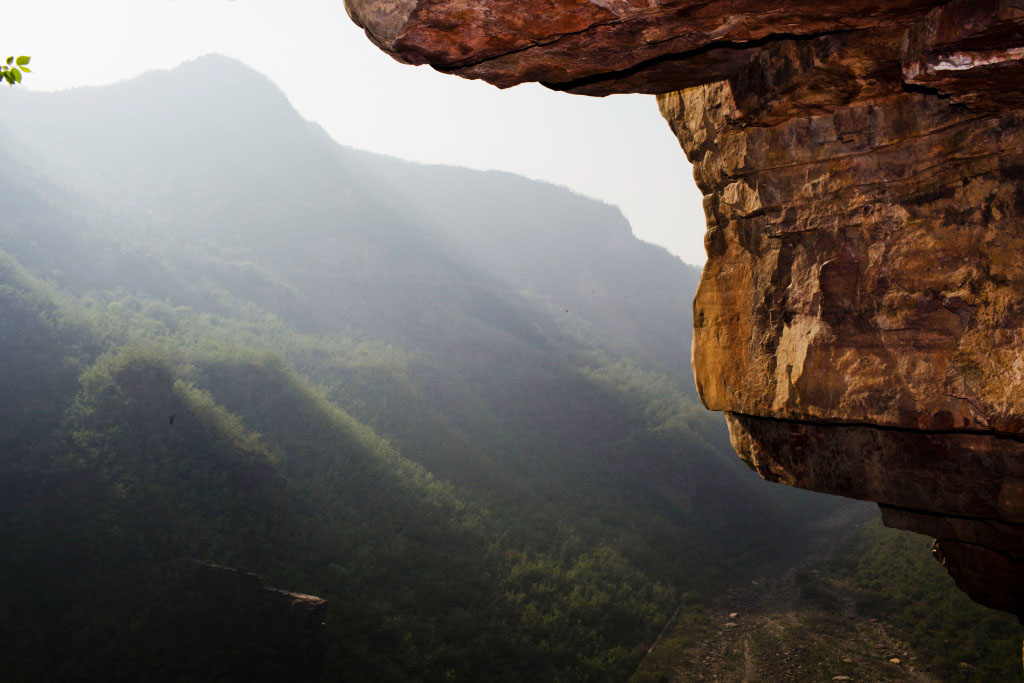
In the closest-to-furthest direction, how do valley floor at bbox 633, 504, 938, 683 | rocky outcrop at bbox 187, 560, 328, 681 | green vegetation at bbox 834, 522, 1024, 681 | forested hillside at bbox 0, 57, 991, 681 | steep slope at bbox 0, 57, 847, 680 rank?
rocky outcrop at bbox 187, 560, 328, 681 → green vegetation at bbox 834, 522, 1024, 681 → valley floor at bbox 633, 504, 938, 683 → forested hillside at bbox 0, 57, 991, 681 → steep slope at bbox 0, 57, 847, 680

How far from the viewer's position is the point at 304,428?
82.4 feet

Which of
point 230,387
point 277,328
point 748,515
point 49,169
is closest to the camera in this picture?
point 230,387

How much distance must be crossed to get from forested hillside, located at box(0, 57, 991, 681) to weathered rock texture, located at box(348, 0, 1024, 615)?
13.1 metres

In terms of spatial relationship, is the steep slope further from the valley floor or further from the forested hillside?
the valley floor

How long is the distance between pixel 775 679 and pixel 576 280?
193ft

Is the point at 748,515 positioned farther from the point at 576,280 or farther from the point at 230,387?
the point at 576,280

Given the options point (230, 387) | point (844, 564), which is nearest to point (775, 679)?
point (844, 564)

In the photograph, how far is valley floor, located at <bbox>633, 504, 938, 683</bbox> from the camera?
15023 mm

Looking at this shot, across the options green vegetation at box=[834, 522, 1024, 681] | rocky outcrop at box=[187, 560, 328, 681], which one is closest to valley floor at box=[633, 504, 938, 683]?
green vegetation at box=[834, 522, 1024, 681]

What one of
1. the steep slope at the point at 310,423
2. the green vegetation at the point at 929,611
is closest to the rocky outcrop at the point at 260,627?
the steep slope at the point at 310,423

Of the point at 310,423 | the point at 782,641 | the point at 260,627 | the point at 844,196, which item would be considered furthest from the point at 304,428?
the point at 844,196

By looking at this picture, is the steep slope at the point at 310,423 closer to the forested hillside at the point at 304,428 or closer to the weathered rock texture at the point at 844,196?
the forested hillside at the point at 304,428

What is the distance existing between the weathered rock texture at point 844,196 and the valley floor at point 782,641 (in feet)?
39.0

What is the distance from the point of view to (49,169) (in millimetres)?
46719
